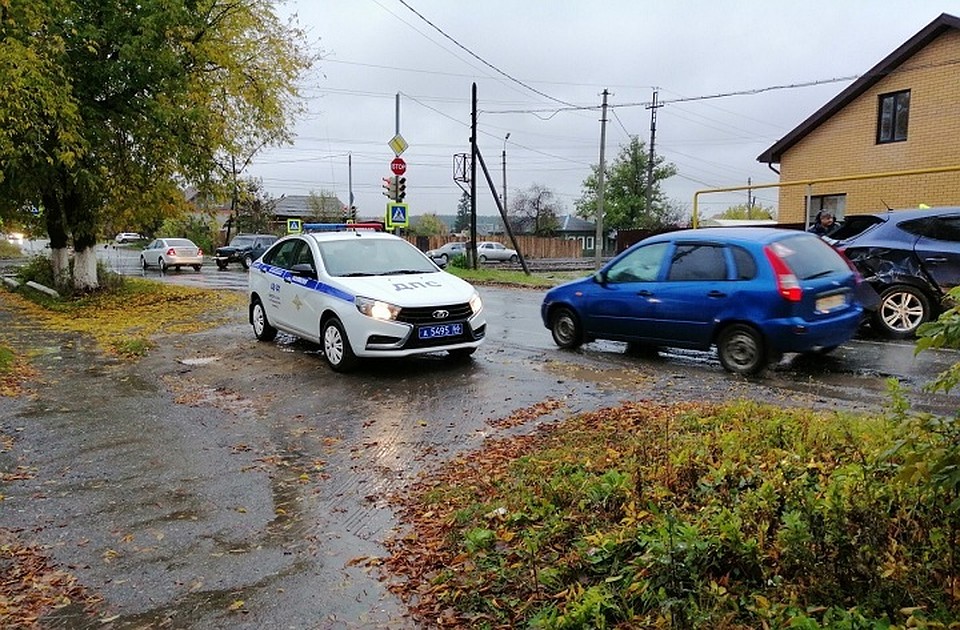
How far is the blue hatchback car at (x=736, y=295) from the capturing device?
748 cm

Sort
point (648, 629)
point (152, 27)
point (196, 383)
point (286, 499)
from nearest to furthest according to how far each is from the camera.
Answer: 1. point (648, 629)
2. point (286, 499)
3. point (196, 383)
4. point (152, 27)

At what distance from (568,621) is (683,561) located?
1.80 ft

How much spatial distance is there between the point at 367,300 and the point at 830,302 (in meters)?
4.98

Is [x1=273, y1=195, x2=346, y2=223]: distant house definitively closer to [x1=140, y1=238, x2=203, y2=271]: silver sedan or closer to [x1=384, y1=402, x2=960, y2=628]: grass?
[x1=140, y1=238, x2=203, y2=271]: silver sedan

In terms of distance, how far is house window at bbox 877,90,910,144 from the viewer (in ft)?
62.4

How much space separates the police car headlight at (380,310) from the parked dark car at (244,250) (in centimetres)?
2643

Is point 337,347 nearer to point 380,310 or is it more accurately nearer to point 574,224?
point 380,310

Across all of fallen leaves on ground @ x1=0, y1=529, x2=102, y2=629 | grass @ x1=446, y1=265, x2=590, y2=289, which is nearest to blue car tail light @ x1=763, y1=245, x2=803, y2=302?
fallen leaves on ground @ x1=0, y1=529, x2=102, y2=629

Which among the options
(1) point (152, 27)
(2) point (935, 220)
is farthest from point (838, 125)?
(1) point (152, 27)

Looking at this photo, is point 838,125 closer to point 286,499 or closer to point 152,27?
point 152,27

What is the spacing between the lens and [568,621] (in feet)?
9.36

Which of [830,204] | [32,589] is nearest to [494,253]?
[830,204]

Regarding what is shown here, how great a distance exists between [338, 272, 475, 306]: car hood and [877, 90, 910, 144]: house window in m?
15.7

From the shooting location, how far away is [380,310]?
322 inches
